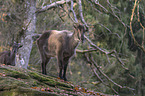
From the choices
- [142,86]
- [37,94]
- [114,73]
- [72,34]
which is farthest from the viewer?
[142,86]

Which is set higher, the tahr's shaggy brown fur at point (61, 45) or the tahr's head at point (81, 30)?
the tahr's head at point (81, 30)

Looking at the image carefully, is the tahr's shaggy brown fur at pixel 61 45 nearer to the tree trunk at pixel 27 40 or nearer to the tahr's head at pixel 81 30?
the tahr's head at pixel 81 30

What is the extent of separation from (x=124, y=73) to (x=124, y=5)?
727 cm

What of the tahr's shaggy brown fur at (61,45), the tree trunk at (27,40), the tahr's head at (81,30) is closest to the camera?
the tahr's head at (81,30)

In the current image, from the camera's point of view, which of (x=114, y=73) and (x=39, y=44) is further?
(x=114, y=73)

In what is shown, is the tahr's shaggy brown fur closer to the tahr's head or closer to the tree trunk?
the tahr's head

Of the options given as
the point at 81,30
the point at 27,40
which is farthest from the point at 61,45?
the point at 27,40

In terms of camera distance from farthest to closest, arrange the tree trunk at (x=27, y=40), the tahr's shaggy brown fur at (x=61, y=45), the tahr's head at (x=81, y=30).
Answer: the tree trunk at (x=27, y=40) < the tahr's shaggy brown fur at (x=61, y=45) < the tahr's head at (x=81, y=30)

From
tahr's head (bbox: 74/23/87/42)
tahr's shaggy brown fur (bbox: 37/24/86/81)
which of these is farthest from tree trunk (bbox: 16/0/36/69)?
tahr's head (bbox: 74/23/87/42)

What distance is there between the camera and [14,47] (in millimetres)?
9766

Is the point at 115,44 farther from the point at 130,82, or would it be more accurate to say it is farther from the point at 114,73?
the point at 130,82

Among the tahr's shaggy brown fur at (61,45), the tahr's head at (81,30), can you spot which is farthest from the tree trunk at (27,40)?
the tahr's head at (81,30)

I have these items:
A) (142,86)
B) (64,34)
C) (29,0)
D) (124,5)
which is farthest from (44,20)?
(142,86)

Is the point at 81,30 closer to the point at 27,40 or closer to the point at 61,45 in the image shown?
the point at 61,45
